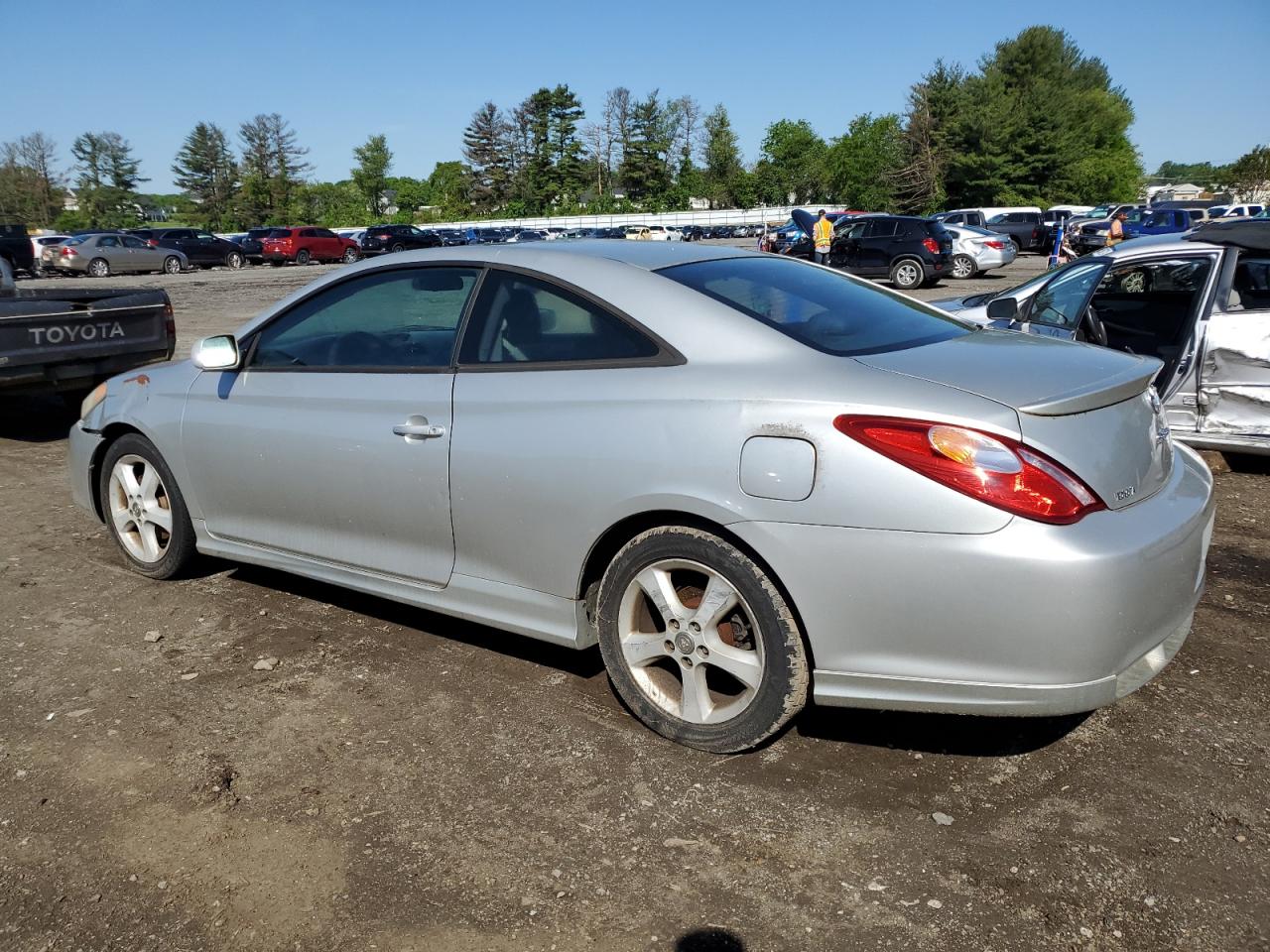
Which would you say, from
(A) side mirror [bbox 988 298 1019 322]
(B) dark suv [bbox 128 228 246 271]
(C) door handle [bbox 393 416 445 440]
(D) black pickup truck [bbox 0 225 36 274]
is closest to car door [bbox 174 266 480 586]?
(C) door handle [bbox 393 416 445 440]

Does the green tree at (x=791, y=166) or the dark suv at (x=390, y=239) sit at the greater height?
the green tree at (x=791, y=166)

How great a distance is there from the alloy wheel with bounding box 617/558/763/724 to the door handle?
35.2 inches

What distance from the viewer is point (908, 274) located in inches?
891

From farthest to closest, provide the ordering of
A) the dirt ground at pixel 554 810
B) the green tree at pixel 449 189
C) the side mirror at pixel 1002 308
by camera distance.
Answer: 1. the green tree at pixel 449 189
2. the side mirror at pixel 1002 308
3. the dirt ground at pixel 554 810

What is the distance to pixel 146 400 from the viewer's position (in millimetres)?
4516

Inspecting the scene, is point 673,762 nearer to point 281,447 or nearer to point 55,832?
point 55,832

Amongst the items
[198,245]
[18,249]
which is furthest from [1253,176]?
[18,249]

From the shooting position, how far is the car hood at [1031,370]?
2.70 m

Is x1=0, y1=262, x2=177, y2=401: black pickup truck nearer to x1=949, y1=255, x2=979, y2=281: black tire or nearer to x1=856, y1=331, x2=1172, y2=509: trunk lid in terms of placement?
x1=856, y1=331, x2=1172, y2=509: trunk lid

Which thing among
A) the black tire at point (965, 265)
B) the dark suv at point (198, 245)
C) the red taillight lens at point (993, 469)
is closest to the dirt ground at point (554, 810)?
the red taillight lens at point (993, 469)

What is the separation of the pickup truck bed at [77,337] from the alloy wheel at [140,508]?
3.53m

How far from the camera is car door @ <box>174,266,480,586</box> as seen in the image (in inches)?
140

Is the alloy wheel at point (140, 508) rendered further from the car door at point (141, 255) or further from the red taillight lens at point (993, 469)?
the car door at point (141, 255)

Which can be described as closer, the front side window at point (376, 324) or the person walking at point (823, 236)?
the front side window at point (376, 324)
